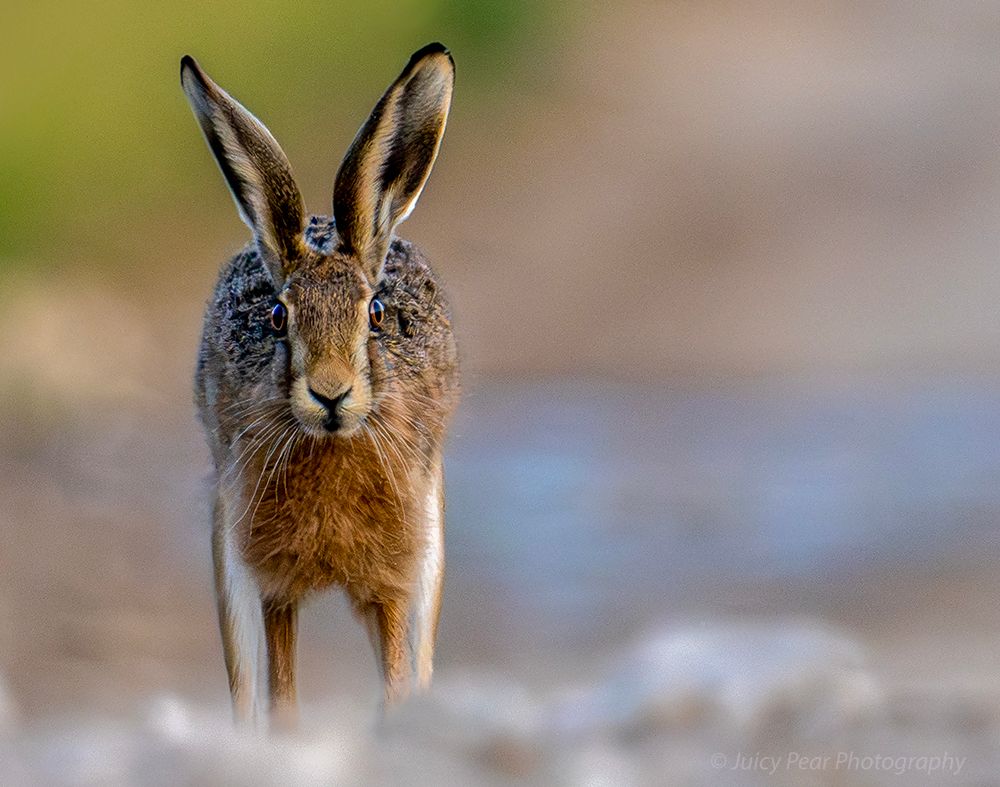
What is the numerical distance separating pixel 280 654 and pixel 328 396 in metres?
0.95

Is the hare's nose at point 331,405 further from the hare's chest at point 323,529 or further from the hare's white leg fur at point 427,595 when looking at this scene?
the hare's white leg fur at point 427,595

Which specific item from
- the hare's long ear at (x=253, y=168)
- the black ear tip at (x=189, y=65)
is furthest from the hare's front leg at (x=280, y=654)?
the black ear tip at (x=189, y=65)

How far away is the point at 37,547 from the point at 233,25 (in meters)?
6.61

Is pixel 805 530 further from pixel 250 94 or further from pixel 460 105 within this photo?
pixel 460 105

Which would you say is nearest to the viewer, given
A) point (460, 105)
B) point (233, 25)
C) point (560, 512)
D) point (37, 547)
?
point (37, 547)

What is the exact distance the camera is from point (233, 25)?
16.1 metres

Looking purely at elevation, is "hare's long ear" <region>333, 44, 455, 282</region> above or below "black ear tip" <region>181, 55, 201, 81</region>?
below

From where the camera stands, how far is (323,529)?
16.7 feet

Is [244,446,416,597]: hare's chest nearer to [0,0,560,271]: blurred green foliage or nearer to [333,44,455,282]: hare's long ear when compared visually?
[333,44,455,282]: hare's long ear

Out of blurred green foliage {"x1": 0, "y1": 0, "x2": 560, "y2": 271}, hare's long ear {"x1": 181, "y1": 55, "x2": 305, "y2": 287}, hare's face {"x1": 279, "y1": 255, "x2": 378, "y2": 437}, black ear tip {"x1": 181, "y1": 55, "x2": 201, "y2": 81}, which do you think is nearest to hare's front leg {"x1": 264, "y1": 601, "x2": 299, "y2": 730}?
hare's face {"x1": 279, "y1": 255, "x2": 378, "y2": 437}

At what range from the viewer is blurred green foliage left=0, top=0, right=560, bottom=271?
14.7m

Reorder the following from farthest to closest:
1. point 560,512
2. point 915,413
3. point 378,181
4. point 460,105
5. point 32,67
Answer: point 460,105
point 32,67
point 915,413
point 560,512
point 378,181

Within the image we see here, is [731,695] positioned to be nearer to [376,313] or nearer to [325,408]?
[325,408]

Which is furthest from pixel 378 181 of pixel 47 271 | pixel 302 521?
pixel 47 271
